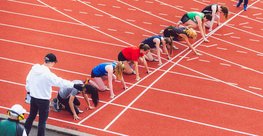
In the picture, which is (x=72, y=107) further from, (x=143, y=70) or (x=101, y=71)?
(x=143, y=70)

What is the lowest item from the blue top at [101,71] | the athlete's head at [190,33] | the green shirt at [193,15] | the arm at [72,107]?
the arm at [72,107]

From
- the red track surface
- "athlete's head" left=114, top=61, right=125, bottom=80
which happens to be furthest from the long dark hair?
"athlete's head" left=114, top=61, right=125, bottom=80

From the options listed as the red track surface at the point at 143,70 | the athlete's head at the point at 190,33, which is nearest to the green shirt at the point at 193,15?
the red track surface at the point at 143,70

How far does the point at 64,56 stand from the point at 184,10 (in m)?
6.77

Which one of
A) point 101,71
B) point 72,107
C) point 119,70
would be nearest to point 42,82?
point 72,107

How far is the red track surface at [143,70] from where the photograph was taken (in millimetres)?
11656

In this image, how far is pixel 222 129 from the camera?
451 inches

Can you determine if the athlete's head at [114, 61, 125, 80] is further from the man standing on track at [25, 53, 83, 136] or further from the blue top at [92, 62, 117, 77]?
the man standing on track at [25, 53, 83, 136]

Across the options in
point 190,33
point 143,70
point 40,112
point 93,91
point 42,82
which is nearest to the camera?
point 42,82

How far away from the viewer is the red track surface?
1166 centimetres

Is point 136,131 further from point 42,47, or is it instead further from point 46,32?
point 46,32

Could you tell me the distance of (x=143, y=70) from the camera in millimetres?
14547

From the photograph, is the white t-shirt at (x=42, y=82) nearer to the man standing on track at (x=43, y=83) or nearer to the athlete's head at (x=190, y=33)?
the man standing on track at (x=43, y=83)

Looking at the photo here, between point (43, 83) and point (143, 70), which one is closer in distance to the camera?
point (43, 83)
